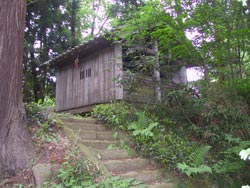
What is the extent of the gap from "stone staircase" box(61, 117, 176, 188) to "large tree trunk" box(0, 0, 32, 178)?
108 centimetres

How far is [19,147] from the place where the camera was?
4004mm

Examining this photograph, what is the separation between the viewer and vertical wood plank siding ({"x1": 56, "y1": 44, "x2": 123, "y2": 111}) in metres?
8.67

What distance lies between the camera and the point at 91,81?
32.0 ft

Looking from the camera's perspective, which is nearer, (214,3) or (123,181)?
(123,181)

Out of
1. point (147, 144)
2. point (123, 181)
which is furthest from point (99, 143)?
point (123, 181)

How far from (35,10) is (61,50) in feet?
9.13

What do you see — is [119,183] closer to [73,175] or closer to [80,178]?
[80,178]

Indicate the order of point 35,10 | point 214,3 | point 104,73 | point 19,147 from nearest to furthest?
1. point 19,147
2. point 214,3
3. point 104,73
4. point 35,10

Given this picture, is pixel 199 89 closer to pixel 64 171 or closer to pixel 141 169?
Answer: pixel 141 169

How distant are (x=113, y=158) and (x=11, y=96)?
87.5 inches

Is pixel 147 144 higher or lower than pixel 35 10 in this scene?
lower

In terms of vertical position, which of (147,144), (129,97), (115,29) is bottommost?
(147,144)

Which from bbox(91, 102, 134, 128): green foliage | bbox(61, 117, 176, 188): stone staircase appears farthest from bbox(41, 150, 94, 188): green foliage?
bbox(91, 102, 134, 128): green foliage

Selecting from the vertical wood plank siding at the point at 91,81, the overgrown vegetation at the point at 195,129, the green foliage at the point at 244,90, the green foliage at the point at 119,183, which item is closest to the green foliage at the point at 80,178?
the green foliage at the point at 119,183
